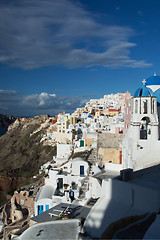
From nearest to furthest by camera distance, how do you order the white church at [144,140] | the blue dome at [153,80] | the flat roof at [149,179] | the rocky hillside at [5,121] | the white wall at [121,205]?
the white wall at [121,205] → the flat roof at [149,179] → the white church at [144,140] → the blue dome at [153,80] → the rocky hillside at [5,121]

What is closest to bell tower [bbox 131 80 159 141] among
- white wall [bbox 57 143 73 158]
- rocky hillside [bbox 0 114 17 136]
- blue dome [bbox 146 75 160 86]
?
blue dome [bbox 146 75 160 86]

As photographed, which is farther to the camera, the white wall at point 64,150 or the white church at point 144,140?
the white wall at point 64,150

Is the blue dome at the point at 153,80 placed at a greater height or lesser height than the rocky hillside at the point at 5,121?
lesser

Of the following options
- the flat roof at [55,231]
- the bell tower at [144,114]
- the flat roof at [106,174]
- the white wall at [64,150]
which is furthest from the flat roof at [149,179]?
the white wall at [64,150]

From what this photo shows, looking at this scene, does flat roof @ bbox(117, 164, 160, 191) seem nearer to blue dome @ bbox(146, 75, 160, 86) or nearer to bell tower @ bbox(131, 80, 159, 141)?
bell tower @ bbox(131, 80, 159, 141)

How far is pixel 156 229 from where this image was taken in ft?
19.6

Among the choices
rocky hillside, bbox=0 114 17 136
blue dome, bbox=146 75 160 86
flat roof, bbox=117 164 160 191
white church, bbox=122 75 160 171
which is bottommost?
flat roof, bbox=117 164 160 191

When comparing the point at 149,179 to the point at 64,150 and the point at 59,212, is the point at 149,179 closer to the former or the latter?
the point at 59,212

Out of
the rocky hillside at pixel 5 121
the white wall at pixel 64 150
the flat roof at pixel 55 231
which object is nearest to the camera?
the flat roof at pixel 55 231

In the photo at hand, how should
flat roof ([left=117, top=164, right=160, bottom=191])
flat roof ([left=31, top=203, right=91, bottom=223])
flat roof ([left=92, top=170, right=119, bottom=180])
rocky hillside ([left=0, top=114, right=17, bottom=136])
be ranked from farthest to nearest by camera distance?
rocky hillside ([left=0, top=114, right=17, bottom=136])
flat roof ([left=92, top=170, right=119, bottom=180])
flat roof ([left=31, top=203, right=91, bottom=223])
flat roof ([left=117, top=164, right=160, bottom=191])

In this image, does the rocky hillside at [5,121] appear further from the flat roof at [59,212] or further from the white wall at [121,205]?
the white wall at [121,205]

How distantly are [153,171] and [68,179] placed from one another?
388 inches

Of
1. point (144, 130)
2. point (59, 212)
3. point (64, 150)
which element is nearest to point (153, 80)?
point (144, 130)

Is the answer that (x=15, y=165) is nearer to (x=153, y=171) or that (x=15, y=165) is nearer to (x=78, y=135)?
(x=78, y=135)
